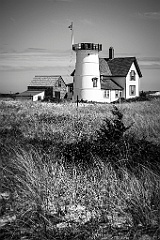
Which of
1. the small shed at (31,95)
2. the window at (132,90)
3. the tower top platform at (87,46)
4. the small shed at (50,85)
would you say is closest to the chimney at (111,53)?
the tower top platform at (87,46)

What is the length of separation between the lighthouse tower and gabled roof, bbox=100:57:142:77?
3.18m

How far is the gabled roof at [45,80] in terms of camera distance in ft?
142

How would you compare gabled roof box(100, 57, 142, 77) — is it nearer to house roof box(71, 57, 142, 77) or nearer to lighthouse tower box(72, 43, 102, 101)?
house roof box(71, 57, 142, 77)

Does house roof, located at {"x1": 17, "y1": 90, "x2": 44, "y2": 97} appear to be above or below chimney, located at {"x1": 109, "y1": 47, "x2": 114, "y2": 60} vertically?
below

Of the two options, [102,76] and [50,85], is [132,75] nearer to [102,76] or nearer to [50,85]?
[102,76]

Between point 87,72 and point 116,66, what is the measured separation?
22.8ft

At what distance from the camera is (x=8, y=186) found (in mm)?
4934

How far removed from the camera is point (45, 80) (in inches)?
1729

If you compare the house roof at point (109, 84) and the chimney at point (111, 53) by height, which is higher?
the chimney at point (111, 53)

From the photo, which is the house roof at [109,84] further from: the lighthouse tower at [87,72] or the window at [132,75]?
the window at [132,75]

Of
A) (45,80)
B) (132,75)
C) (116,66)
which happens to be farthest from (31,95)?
(132,75)

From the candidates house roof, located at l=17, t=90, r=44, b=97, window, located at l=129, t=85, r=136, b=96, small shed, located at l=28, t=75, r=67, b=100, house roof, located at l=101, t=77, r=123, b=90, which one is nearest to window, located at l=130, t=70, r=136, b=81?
window, located at l=129, t=85, r=136, b=96

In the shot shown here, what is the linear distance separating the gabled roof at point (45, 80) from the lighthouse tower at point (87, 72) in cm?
610

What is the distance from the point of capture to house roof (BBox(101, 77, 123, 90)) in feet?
129
